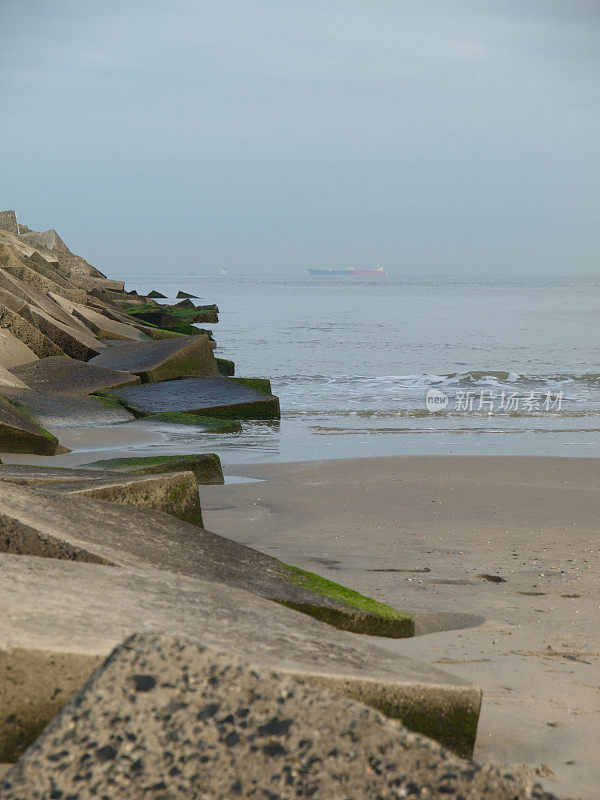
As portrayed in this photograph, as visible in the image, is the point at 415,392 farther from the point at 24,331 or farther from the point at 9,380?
the point at 9,380

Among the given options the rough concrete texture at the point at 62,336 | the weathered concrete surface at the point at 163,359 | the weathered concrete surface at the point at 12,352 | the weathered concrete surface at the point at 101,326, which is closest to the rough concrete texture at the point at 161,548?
the weathered concrete surface at the point at 12,352

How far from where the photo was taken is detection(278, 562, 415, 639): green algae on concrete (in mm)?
2098

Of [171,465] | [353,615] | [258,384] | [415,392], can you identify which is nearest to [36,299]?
[258,384]

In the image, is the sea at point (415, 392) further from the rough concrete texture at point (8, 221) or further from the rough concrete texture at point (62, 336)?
the rough concrete texture at point (8, 221)

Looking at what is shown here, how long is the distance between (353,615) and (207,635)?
2.80ft

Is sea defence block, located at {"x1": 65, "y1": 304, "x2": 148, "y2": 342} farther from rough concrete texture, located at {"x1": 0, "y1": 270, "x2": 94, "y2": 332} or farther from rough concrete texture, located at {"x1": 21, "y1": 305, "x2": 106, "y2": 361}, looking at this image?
rough concrete texture, located at {"x1": 21, "y1": 305, "x2": 106, "y2": 361}

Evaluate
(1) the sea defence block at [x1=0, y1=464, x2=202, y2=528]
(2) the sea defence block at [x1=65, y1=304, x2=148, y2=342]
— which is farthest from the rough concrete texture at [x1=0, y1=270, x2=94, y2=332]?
(1) the sea defence block at [x1=0, y1=464, x2=202, y2=528]

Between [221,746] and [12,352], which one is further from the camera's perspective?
[12,352]

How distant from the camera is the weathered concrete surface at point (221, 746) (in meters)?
1.03

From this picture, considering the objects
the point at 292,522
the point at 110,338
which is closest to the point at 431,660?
the point at 292,522

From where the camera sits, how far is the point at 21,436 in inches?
202

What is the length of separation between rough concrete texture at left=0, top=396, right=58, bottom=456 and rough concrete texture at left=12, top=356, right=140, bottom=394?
214cm

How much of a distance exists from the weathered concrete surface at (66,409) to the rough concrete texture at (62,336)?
2222mm

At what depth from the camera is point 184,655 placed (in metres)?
1.19
